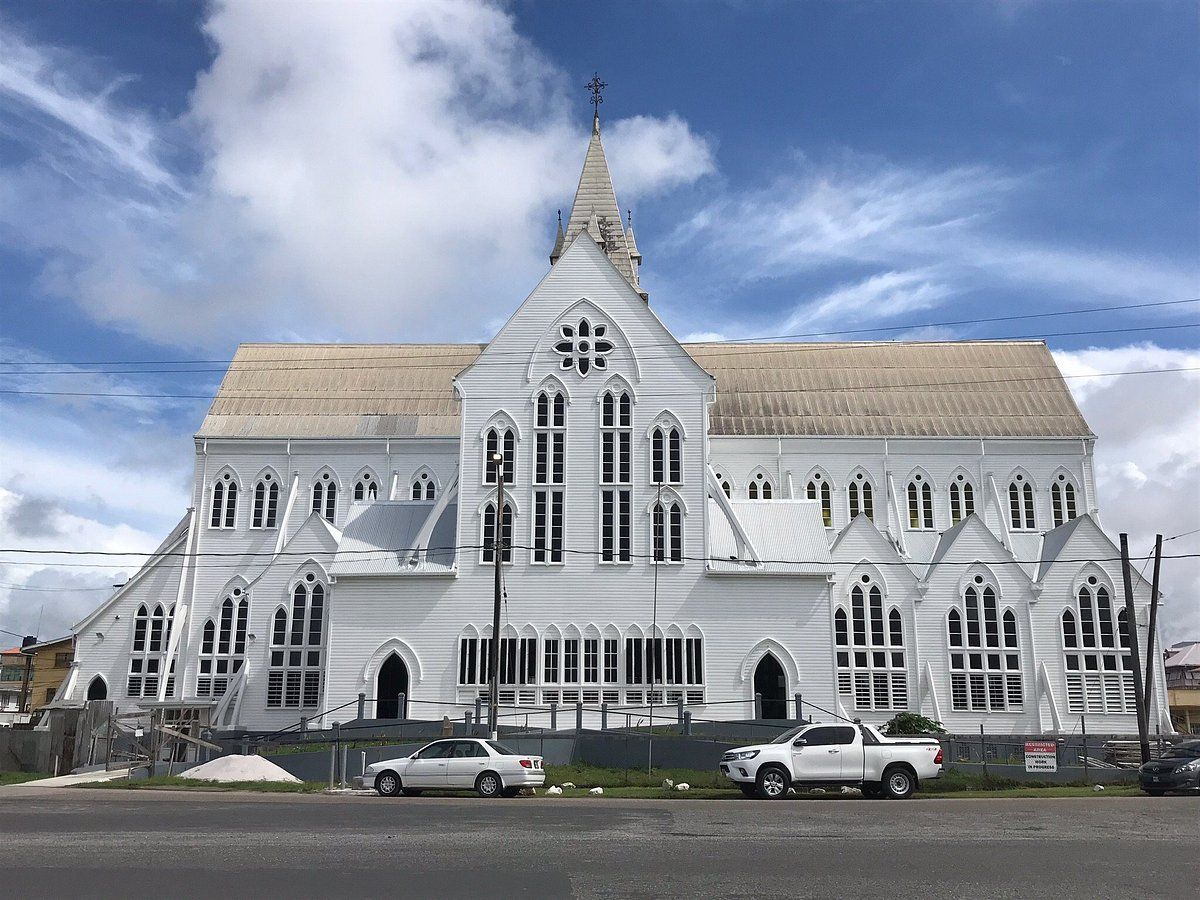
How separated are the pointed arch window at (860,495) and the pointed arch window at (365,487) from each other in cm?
2246

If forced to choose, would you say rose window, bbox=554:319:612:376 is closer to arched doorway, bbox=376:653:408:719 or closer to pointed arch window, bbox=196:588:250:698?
arched doorway, bbox=376:653:408:719

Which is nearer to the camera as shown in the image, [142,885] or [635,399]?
[142,885]

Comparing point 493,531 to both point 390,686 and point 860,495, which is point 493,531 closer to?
point 390,686

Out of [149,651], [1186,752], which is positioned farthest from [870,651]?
[149,651]

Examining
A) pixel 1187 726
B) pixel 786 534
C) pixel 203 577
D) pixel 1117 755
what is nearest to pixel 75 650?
pixel 203 577

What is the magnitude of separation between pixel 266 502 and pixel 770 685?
998 inches

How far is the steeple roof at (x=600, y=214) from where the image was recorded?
57.1 meters

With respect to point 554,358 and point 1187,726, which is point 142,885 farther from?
point 1187,726

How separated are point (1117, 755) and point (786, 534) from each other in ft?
45.7

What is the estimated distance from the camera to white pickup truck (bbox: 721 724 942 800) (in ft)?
72.0

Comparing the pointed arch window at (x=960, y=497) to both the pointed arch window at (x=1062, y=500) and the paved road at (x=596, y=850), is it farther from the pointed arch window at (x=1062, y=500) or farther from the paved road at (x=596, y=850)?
the paved road at (x=596, y=850)

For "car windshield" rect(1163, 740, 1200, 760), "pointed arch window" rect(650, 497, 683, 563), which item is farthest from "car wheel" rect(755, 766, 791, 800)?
"pointed arch window" rect(650, 497, 683, 563)

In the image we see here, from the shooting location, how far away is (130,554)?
35656mm

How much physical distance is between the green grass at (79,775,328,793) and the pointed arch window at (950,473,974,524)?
1321 inches
